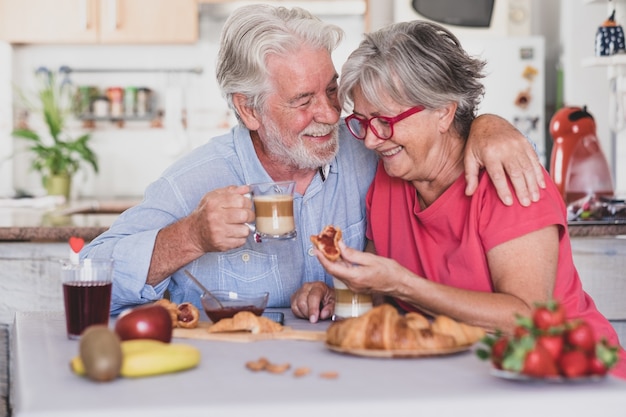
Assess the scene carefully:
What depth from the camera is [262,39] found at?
2395 millimetres

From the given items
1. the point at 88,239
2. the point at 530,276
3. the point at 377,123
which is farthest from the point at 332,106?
the point at 88,239

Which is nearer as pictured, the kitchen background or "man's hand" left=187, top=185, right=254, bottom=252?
"man's hand" left=187, top=185, right=254, bottom=252

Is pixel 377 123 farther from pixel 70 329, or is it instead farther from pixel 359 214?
Answer: pixel 70 329

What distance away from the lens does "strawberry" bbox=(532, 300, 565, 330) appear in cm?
131

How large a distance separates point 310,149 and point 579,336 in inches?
47.7

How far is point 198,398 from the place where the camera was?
1.31 metres

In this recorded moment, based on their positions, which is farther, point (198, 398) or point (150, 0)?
point (150, 0)

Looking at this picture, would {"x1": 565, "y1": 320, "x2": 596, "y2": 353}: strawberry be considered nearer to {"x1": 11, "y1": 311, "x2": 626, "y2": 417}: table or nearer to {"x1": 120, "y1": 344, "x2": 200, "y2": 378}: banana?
{"x1": 11, "y1": 311, "x2": 626, "y2": 417}: table

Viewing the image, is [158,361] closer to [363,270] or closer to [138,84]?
[363,270]

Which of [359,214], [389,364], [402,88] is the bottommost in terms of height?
[389,364]

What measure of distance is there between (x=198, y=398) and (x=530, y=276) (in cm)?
86

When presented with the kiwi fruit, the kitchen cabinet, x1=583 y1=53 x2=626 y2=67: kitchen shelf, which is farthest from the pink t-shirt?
the kitchen cabinet

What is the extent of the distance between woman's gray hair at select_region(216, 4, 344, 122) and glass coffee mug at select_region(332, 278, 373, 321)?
0.69 meters

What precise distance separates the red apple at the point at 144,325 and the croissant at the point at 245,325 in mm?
213
